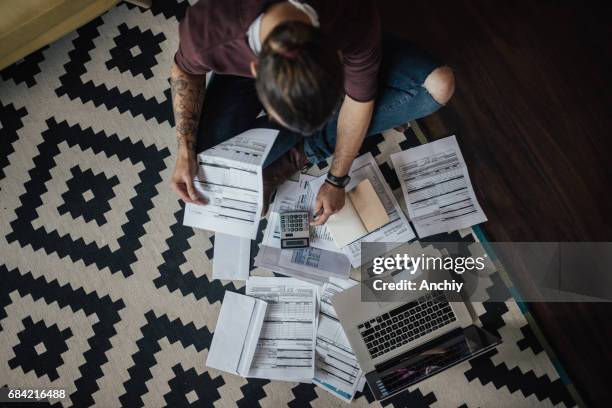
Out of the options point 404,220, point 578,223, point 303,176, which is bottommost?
point 578,223

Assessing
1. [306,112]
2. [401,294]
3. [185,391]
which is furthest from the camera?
[185,391]

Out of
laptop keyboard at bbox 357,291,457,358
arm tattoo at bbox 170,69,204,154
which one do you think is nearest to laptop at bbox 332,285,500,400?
laptop keyboard at bbox 357,291,457,358

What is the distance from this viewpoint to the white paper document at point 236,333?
1490mm

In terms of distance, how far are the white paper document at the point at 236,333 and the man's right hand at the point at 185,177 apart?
0.35 metres

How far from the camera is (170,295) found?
1556 mm

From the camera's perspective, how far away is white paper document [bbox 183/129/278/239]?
1.35 meters

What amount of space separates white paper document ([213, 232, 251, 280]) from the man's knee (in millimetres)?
696

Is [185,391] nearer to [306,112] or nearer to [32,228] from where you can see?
[32,228]

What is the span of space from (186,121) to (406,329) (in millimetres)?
837

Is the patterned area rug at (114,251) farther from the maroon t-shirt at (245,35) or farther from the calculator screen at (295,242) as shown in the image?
the maroon t-shirt at (245,35)

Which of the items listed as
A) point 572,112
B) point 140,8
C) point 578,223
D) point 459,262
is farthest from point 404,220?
point 140,8

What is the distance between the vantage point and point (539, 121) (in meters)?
1.55

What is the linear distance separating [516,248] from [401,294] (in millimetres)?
392

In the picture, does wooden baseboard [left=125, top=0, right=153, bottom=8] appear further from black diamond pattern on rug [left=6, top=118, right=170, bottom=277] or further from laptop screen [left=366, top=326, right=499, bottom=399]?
laptop screen [left=366, top=326, right=499, bottom=399]
